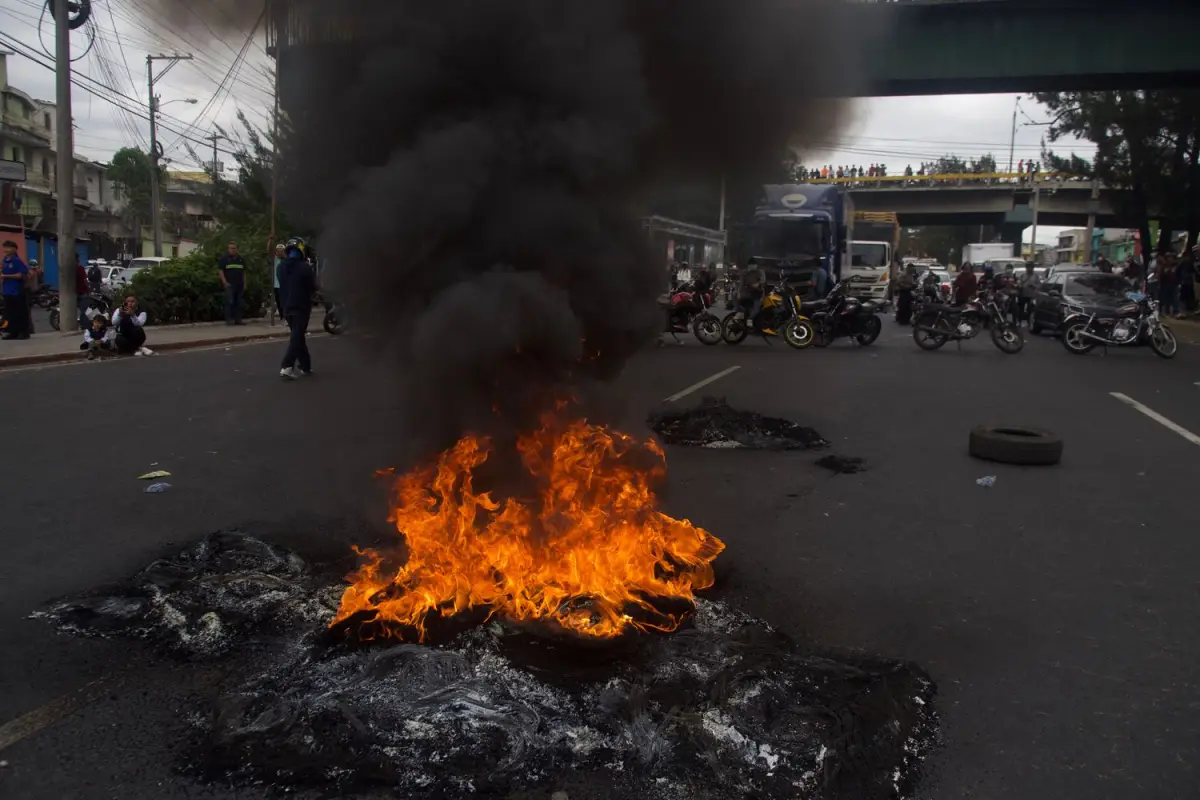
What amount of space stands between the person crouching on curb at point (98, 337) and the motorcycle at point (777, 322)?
36.1ft

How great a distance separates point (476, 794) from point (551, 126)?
2487 millimetres

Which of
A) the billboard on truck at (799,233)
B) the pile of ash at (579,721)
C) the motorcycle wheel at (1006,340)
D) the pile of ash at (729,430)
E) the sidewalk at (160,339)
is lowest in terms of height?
the pile of ash at (579,721)

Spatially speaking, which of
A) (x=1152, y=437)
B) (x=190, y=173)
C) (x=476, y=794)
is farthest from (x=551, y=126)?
→ (x=190, y=173)

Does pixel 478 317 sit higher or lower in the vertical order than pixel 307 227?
lower

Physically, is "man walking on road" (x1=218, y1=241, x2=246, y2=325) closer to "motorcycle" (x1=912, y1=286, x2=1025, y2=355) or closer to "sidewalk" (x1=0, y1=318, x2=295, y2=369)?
"sidewalk" (x1=0, y1=318, x2=295, y2=369)

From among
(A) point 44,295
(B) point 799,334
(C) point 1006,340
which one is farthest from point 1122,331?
(A) point 44,295

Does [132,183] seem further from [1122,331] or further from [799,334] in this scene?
[1122,331]

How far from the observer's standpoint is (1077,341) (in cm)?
1744

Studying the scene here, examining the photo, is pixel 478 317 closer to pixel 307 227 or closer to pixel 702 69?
pixel 307 227

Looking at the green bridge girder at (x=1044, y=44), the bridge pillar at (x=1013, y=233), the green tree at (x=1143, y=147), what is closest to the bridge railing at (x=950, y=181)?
the bridge pillar at (x=1013, y=233)

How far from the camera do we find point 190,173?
4244 cm

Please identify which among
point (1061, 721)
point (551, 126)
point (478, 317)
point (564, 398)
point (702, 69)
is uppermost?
point (702, 69)

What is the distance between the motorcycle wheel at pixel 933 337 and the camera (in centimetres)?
1798

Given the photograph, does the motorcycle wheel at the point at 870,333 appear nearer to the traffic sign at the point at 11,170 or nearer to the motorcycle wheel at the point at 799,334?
the motorcycle wheel at the point at 799,334
